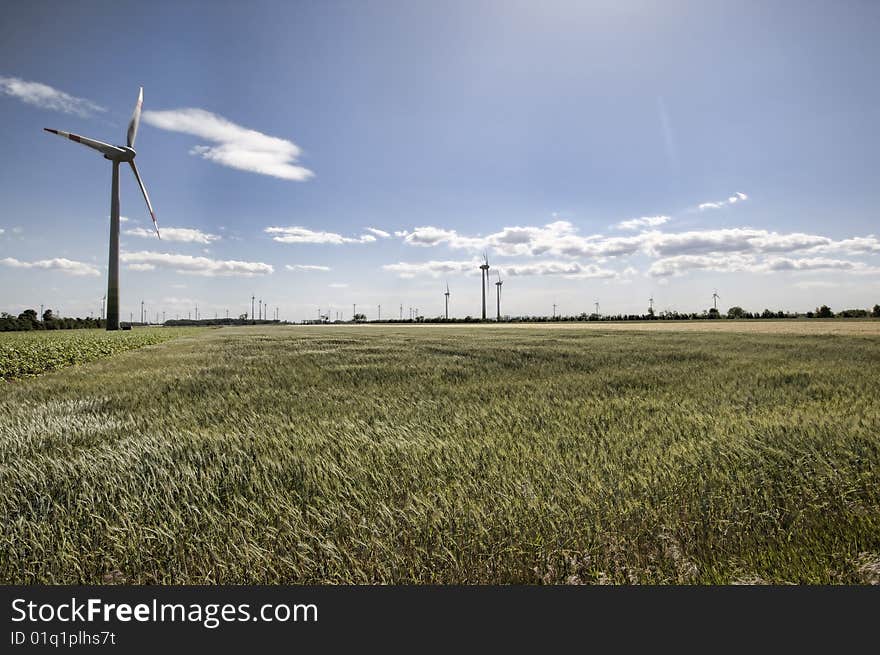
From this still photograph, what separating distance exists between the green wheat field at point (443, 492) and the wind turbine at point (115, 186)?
210ft

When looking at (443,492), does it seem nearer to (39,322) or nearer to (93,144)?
(93,144)

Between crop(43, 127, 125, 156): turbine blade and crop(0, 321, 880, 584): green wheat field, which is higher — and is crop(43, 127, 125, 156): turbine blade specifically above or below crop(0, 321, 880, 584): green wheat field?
above

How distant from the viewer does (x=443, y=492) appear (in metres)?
3.23

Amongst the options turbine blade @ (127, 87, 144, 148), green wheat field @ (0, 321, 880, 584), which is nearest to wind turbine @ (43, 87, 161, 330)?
turbine blade @ (127, 87, 144, 148)

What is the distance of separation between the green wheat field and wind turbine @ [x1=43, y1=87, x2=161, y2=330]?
64.1 metres

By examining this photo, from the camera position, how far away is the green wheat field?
2484 millimetres

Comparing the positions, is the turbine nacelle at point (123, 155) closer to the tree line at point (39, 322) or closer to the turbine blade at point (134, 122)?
the turbine blade at point (134, 122)

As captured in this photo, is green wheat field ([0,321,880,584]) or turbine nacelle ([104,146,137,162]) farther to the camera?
turbine nacelle ([104,146,137,162])

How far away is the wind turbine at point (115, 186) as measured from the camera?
55.4m

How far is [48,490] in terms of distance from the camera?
3326 millimetres

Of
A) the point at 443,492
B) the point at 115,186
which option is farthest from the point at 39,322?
the point at 443,492

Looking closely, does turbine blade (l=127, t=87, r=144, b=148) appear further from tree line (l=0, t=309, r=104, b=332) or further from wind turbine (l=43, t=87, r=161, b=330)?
tree line (l=0, t=309, r=104, b=332)

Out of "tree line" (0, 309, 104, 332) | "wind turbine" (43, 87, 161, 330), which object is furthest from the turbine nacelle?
"tree line" (0, 309, 104, 332)

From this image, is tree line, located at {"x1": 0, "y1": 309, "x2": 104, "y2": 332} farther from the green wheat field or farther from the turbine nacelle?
the green wheat field
